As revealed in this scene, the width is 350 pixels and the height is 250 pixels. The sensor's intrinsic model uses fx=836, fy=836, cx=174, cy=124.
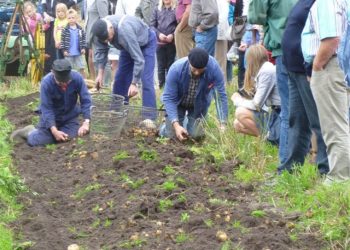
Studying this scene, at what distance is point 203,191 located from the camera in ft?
25.9

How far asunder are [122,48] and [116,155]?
2.63m

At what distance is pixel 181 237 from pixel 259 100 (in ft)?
11.9

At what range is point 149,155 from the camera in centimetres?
973

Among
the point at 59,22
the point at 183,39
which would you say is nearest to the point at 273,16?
the point at 183,39

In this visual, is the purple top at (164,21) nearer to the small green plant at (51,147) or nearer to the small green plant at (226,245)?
the small green plant at (51,147)

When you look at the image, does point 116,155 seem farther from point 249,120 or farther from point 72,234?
point 72,234

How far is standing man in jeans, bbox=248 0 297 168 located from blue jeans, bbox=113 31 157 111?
3658 millimetres

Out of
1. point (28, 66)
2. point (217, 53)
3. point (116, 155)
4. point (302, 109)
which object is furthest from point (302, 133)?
point (28, 66)

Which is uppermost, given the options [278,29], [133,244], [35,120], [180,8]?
[278,29]

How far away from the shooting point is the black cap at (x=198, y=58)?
10.1 meters

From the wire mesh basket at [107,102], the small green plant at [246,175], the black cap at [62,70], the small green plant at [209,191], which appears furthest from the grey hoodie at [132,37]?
the small green plant at [209,191]

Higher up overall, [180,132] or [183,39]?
[183,39]

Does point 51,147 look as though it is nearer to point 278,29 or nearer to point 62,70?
point 62,70

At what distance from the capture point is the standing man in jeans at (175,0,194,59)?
13828 millimetres
